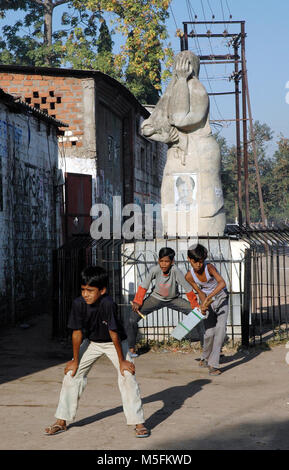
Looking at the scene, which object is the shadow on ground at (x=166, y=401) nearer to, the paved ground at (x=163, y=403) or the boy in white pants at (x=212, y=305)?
the paved ground at (x=163, y=403)

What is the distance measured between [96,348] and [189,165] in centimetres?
549

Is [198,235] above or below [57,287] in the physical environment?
above

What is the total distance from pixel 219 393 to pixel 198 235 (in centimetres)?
380

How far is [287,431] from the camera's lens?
5164 mm

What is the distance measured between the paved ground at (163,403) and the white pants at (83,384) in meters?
0.17

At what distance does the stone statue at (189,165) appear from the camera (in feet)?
33.5

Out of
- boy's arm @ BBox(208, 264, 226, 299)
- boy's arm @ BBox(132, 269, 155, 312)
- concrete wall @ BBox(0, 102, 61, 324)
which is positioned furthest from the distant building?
boy's arm @ BBox(208, 264, 226, 299)

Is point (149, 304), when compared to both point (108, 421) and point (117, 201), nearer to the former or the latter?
point (108, 421)

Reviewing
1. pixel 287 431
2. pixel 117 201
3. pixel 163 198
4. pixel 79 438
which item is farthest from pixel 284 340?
pixel 117 201

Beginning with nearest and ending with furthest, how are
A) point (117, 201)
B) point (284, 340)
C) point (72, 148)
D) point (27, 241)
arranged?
point (284, 340)
point (27, 241)
point (72, 148)
point (117, 201)

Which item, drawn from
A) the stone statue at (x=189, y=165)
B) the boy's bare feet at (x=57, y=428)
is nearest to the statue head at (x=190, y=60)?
the stone statue at (x=189, y=165)

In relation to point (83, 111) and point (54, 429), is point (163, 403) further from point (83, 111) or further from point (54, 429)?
point (83, 111)

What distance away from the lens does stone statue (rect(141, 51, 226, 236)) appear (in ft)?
33.5

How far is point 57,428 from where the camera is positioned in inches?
203
